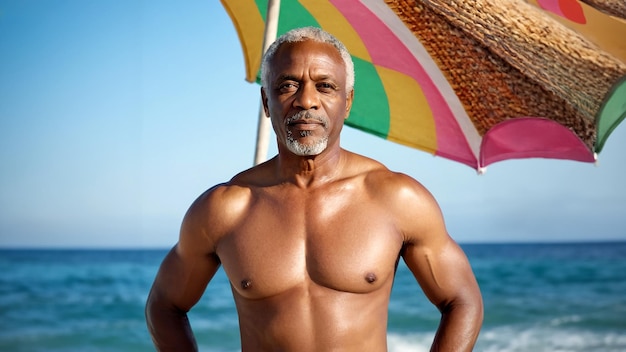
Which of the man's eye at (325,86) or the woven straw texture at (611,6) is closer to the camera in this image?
the man's eye at (325,86)

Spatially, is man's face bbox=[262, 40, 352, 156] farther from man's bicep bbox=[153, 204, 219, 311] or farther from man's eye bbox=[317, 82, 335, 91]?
Result: man's bicep bbox=[153, 204, 219, 311]

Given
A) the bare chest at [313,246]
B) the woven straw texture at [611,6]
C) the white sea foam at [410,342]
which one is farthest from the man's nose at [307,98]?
the white sea foam at [410,342]

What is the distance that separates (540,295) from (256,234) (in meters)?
15.5

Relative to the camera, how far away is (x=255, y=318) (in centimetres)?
200

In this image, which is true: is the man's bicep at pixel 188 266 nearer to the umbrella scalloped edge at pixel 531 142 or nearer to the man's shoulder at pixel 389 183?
the man's shoulder at pixel 389 183

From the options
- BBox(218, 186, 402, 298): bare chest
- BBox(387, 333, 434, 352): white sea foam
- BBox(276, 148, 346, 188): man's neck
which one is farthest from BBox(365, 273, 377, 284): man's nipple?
BBox(387, 333, 434, 352): white sea foam

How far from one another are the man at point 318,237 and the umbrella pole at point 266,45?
1.04 meters

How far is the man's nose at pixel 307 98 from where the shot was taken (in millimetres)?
1871

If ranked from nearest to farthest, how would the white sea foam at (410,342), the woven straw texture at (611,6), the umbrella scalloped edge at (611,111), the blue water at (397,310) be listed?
the woven straw texture at (611,6)
the umbrella scalloped edge at (611,111)
the white sea foam at (410,342)
the blue water at (397,310)

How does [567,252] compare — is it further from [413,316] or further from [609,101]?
[609,101]

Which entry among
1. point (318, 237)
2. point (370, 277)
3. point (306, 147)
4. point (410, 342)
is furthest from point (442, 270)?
point (410, 342)

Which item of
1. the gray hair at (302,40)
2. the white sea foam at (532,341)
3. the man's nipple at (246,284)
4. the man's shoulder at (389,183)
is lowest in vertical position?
the white sea foam at (532,341)

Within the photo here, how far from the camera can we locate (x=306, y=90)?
1.88 meters

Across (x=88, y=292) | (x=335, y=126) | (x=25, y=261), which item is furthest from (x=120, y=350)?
(x=25, y=261)
